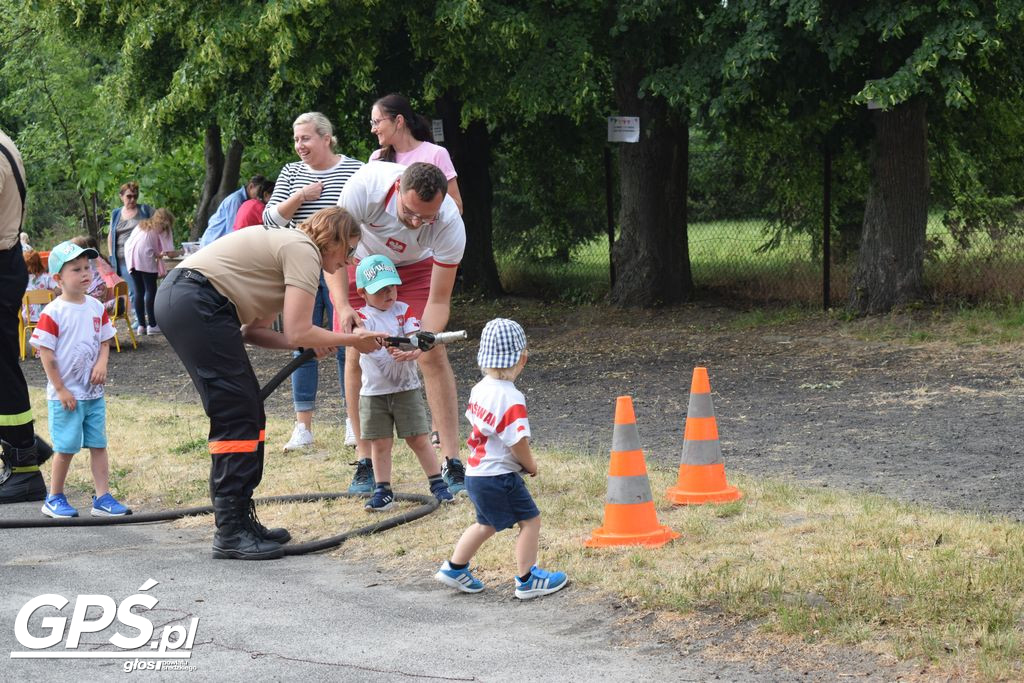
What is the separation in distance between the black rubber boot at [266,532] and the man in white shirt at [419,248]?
3.24ft

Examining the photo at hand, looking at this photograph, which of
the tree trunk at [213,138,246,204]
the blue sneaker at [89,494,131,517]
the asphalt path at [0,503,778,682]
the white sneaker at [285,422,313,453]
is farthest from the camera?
the tree trunk at [213,138,246,204]

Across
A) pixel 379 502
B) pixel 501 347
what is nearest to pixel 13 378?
pixel 379 502

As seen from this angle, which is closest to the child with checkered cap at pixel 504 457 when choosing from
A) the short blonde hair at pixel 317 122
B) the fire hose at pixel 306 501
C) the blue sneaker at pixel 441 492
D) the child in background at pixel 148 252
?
the fire hose at pixel 306 501

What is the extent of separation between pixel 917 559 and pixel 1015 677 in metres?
1.18

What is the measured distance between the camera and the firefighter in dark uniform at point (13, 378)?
26.4 ft

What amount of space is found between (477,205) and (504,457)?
15518 mm

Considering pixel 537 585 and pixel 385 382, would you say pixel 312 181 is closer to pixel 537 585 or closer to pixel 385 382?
pixel 385 382

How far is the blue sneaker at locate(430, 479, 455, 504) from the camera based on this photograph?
7227 mm

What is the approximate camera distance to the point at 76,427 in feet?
24.5

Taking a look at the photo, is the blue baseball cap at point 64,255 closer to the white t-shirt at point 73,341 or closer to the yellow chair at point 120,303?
the white t-shirt at point 73,341

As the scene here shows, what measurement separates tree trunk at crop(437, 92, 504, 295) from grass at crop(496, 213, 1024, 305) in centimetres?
75

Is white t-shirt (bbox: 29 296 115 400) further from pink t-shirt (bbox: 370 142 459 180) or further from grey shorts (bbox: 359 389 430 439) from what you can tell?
A: pink t-shirt (bbox: 370 142 459 180)

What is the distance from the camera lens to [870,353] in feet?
43.5

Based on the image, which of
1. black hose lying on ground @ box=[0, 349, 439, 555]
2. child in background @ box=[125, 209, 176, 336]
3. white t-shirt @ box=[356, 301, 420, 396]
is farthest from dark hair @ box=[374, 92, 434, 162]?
child in background @ box=[125, 209, 176, 336]
